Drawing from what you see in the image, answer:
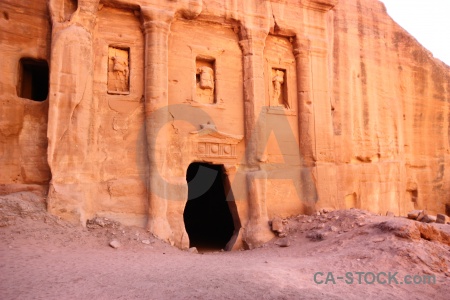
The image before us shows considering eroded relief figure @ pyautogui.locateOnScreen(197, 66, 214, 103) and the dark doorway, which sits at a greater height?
eroded relief figure @ pyautogui.locateOnScreen(197, 66, 214, 103)

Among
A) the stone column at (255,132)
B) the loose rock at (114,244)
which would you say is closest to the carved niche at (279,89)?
the stone column at (255,132)

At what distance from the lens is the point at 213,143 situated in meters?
8.88

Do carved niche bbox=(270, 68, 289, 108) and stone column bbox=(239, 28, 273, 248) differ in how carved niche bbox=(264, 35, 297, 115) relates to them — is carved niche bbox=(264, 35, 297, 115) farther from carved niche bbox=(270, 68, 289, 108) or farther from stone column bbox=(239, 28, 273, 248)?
stone column bbox=(239, 28, 273, 248)

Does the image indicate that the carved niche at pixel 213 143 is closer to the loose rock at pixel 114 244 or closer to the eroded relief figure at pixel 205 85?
the eroded relief figure at pixel 205 85

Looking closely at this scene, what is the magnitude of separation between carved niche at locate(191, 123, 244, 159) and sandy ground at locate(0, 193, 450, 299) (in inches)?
87.4

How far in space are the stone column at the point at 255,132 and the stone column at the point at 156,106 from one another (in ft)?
6.67

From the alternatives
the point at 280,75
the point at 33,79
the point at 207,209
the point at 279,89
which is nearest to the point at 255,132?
the point at 279,89

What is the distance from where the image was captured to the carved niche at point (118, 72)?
8.18 m

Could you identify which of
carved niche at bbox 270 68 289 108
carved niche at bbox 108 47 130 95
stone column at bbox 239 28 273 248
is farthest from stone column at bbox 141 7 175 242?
carved niche at bbox 270 68 289 108

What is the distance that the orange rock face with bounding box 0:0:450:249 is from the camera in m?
7.32

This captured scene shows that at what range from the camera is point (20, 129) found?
7.30 metres

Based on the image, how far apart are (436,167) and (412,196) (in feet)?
4.97

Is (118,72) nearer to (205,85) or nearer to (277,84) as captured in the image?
(205,85)

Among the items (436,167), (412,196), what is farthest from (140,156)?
(436,167)
